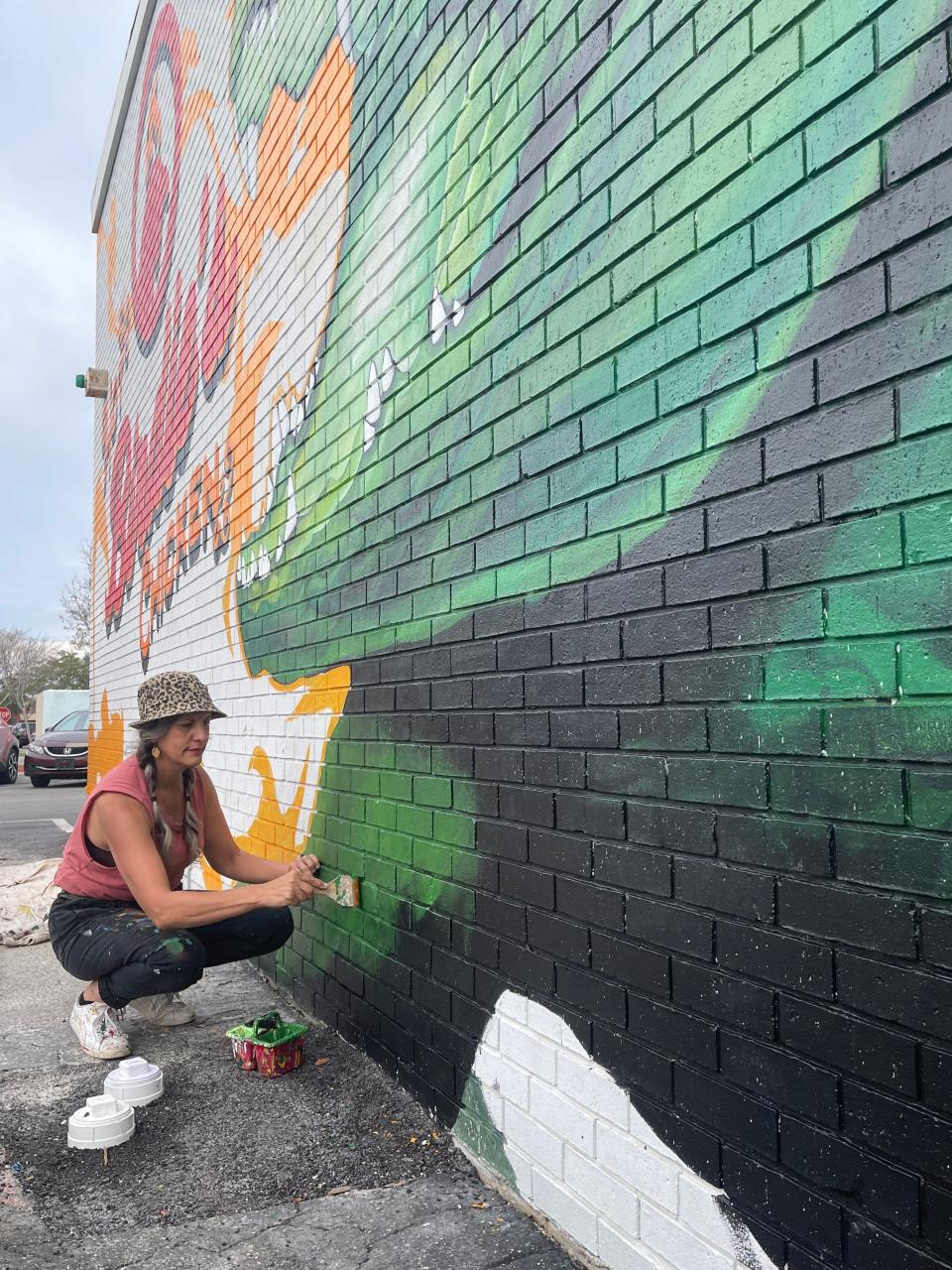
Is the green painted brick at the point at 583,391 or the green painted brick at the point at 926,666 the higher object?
the green painted brick at the point at 583,391

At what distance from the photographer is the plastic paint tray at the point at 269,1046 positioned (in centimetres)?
342

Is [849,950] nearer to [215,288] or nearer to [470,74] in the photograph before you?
[470,74]

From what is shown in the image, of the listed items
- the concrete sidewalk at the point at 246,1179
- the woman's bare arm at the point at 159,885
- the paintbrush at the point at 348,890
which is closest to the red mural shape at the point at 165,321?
the woman's bare arm at the point at 159,885

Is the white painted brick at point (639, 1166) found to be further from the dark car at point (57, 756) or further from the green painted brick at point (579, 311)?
the dark car at point (57, 756)

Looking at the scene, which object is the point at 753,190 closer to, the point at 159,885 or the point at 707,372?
the point at 707,372

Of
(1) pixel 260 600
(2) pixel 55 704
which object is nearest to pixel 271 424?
(1) pixel 260 600

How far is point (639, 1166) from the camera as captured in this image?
2.09m

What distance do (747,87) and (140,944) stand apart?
10.9 feet

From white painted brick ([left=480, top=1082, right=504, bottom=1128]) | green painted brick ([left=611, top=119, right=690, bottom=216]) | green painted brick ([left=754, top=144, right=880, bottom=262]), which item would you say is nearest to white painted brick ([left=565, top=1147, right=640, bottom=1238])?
white painted brick ([left=480, top=1082, right=504, bottom=1128])

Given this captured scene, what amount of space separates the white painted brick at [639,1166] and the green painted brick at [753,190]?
187 cm

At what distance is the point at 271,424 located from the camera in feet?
15.8

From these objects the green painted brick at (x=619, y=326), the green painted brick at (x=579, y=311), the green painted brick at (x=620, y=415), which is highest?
the green painted brick at (x=579, y=311)

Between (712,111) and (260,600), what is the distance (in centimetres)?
344

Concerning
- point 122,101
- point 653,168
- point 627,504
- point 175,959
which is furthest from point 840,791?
point 122,101
